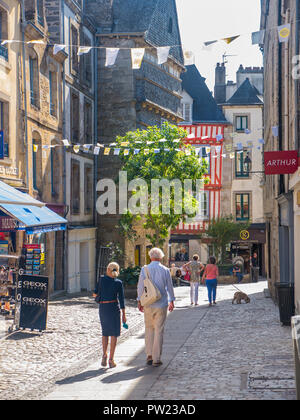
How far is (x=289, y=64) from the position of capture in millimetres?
16844

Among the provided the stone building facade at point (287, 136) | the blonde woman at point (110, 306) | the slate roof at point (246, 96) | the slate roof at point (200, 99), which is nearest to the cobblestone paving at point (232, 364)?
the blonde woman at point (110, 306)

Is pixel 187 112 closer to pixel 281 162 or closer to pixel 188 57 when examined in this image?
pixel 281 162

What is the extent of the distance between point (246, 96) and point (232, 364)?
41349 millimetres

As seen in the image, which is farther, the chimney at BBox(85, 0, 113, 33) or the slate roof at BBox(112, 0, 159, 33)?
the slate roof at BBox(112, 0, 159, 33)

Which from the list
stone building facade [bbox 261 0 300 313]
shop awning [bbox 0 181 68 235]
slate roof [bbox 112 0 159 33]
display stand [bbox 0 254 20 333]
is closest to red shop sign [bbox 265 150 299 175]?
stone building facade [bbox 261 0 300 313]

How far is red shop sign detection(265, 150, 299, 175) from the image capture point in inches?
593

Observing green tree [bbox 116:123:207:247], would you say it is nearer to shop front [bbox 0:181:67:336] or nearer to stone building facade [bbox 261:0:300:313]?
stone building facade [bbox 261:0:300:313]

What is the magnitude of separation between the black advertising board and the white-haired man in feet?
12.1

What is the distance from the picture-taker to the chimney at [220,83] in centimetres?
5084

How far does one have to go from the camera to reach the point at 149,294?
9.59 meters

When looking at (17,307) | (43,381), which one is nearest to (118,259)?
(17,307)

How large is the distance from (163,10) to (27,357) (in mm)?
27243

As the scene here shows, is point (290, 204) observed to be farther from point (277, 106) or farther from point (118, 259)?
point (118, 259)

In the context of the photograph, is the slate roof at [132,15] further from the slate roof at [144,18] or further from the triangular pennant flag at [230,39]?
the triangular pennant flag at [230,39]
